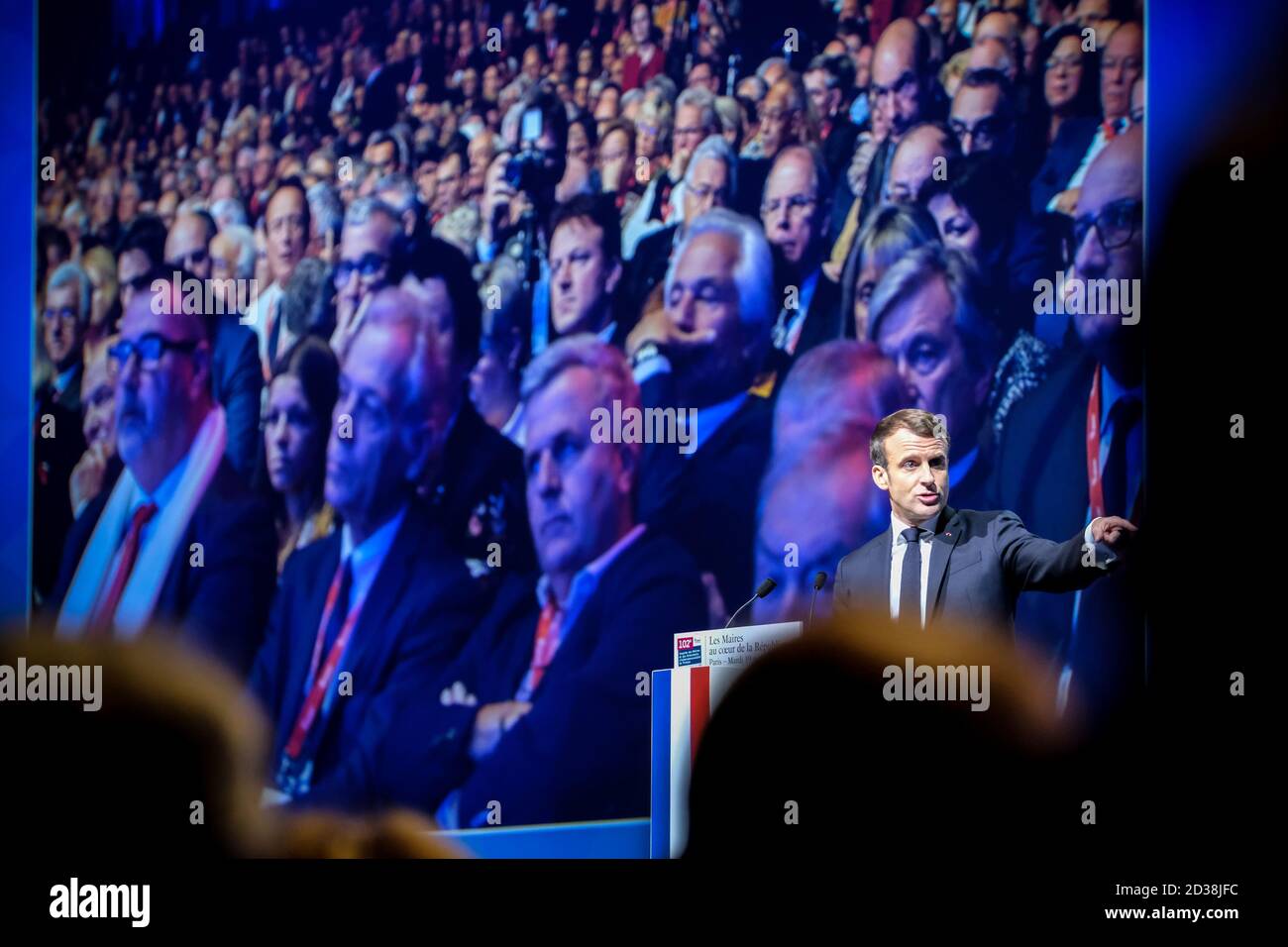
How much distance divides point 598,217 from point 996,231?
1.45 m

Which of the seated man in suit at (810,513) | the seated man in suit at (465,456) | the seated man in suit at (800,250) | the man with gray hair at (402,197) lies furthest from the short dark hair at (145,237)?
the seated man in suit at (810,513)

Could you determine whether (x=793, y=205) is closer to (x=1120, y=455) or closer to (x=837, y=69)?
(x=837, y=69)

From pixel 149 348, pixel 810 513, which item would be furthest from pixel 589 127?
pixel 149 348

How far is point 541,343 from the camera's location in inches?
226

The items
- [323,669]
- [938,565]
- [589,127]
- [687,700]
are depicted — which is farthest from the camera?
[589,127]

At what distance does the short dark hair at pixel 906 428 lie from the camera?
4086mm

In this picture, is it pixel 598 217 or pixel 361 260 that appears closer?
pixel 598 217

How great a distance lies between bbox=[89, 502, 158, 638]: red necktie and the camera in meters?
5.81

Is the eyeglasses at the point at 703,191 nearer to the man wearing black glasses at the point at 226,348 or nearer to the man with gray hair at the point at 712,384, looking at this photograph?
the man with gray hair at the point at 712,384

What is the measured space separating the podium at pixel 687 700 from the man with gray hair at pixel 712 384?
4.03ft

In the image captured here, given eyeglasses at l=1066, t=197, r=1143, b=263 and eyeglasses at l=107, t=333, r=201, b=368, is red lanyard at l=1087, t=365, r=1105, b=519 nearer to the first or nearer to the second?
eyeglasses at l=1066, t=197, r=1143, b=263

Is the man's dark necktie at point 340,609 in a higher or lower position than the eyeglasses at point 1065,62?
lower

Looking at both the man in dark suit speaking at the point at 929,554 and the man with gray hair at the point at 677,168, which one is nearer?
the man in dark suit speaking at the point at 929,554
